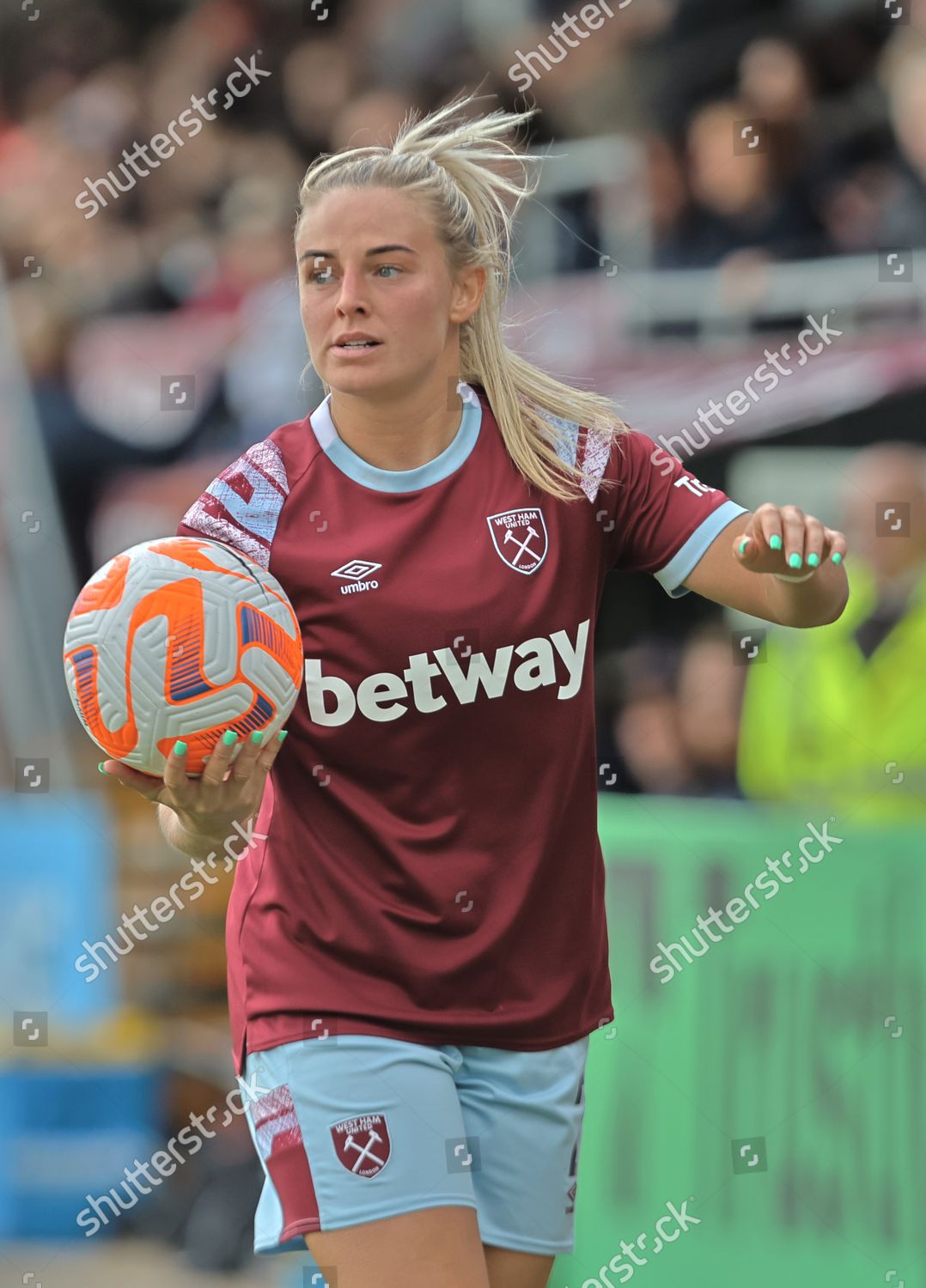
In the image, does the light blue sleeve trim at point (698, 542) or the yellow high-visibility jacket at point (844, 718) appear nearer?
the light blue sleeve trim at point (698, 542)

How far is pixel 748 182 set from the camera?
600cm

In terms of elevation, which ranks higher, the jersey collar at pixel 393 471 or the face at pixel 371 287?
the face at pixel 371 287

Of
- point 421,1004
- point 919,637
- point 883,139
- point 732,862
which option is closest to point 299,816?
point 421,1004

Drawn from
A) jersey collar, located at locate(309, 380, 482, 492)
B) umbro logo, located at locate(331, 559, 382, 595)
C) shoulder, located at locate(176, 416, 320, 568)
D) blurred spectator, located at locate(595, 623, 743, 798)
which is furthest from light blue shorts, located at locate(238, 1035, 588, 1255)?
blurred spectator, located at locate(595, 623, 743, 798)

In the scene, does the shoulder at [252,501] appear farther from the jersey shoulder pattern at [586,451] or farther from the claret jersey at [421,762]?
the jersey shoulder pattern at [586,451]

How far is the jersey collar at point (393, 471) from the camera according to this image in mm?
2906

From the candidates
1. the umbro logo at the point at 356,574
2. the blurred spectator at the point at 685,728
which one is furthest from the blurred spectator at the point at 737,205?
the umbro logo at the point at 356,574

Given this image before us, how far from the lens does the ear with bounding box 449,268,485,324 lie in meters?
3.01

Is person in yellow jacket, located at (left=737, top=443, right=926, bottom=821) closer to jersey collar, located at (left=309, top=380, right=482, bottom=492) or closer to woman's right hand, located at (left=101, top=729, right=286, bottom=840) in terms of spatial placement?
jersey collar, located at (left=309, top=380, right=482, bottom=492)

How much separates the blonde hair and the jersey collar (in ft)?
0.19

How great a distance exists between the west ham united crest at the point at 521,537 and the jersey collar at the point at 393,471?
0.44 ft

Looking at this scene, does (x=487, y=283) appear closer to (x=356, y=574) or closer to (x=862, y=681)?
(x=356, y=574)

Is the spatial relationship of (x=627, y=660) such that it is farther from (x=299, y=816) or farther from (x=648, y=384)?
(x=299, y=816)

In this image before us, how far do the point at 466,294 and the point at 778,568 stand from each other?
835 millimetres
